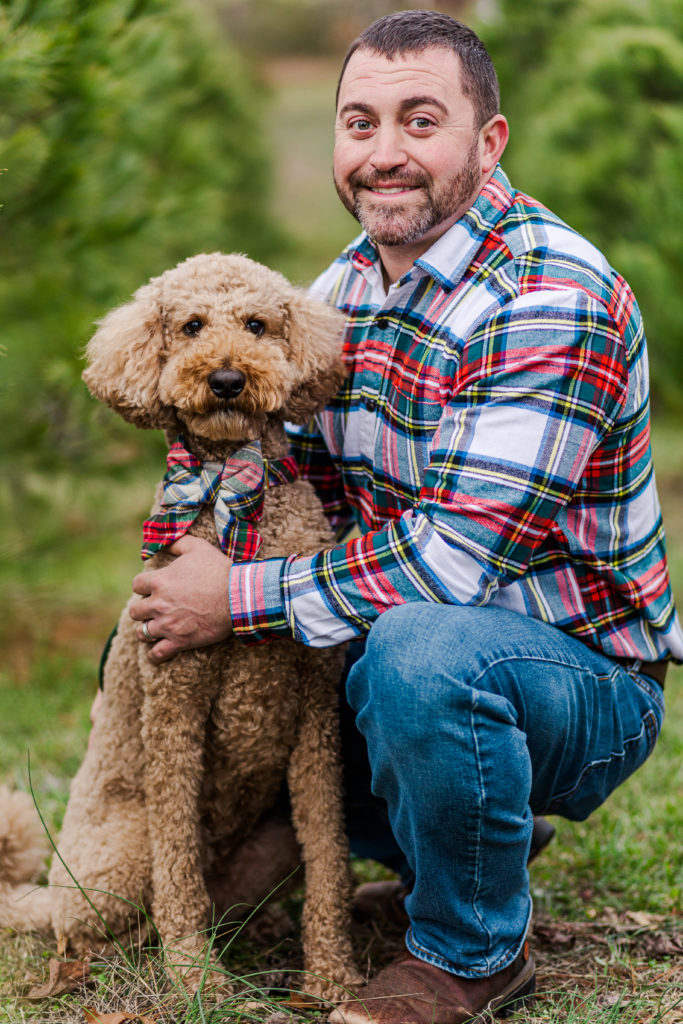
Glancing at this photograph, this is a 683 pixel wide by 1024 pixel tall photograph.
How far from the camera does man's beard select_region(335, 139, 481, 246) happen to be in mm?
2248

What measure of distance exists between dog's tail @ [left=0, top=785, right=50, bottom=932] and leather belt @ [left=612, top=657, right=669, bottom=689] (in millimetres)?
1382

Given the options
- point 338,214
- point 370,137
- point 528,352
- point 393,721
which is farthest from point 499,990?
point 338,214

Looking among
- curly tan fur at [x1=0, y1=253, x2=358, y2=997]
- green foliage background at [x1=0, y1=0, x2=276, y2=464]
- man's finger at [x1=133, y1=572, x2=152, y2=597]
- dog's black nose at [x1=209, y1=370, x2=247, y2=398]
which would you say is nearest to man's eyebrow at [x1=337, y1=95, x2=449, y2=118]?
curly tan fur at [x1=0, y1=253, x2=358, y2=997]

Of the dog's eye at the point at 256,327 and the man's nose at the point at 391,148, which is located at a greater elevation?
the man's nose at the point at 391,148

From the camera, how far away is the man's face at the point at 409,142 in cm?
219

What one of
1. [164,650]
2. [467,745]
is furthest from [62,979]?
[467,745]

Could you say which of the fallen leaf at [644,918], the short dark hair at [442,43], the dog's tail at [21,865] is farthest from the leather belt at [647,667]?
the dog's tail at [21,865]

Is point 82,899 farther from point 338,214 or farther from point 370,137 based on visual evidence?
point 338,214

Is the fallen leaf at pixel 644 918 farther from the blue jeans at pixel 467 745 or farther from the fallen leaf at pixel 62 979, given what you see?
the fallen leaf at pixel 62 979

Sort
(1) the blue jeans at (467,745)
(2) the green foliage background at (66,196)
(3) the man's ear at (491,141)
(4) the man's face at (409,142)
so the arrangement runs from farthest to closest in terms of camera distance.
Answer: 1. (2) the green foliage background at (66,196)
2. (3) the man's ear at (491,141)
3. (4) the man's face at (409,142)
4. (1) the blue jeans at (467,745)

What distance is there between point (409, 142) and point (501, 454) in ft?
2.49

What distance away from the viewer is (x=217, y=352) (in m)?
2.09

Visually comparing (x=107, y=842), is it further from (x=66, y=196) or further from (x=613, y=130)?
(x=613, y=130)

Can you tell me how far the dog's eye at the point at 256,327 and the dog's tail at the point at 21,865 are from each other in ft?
3.94
